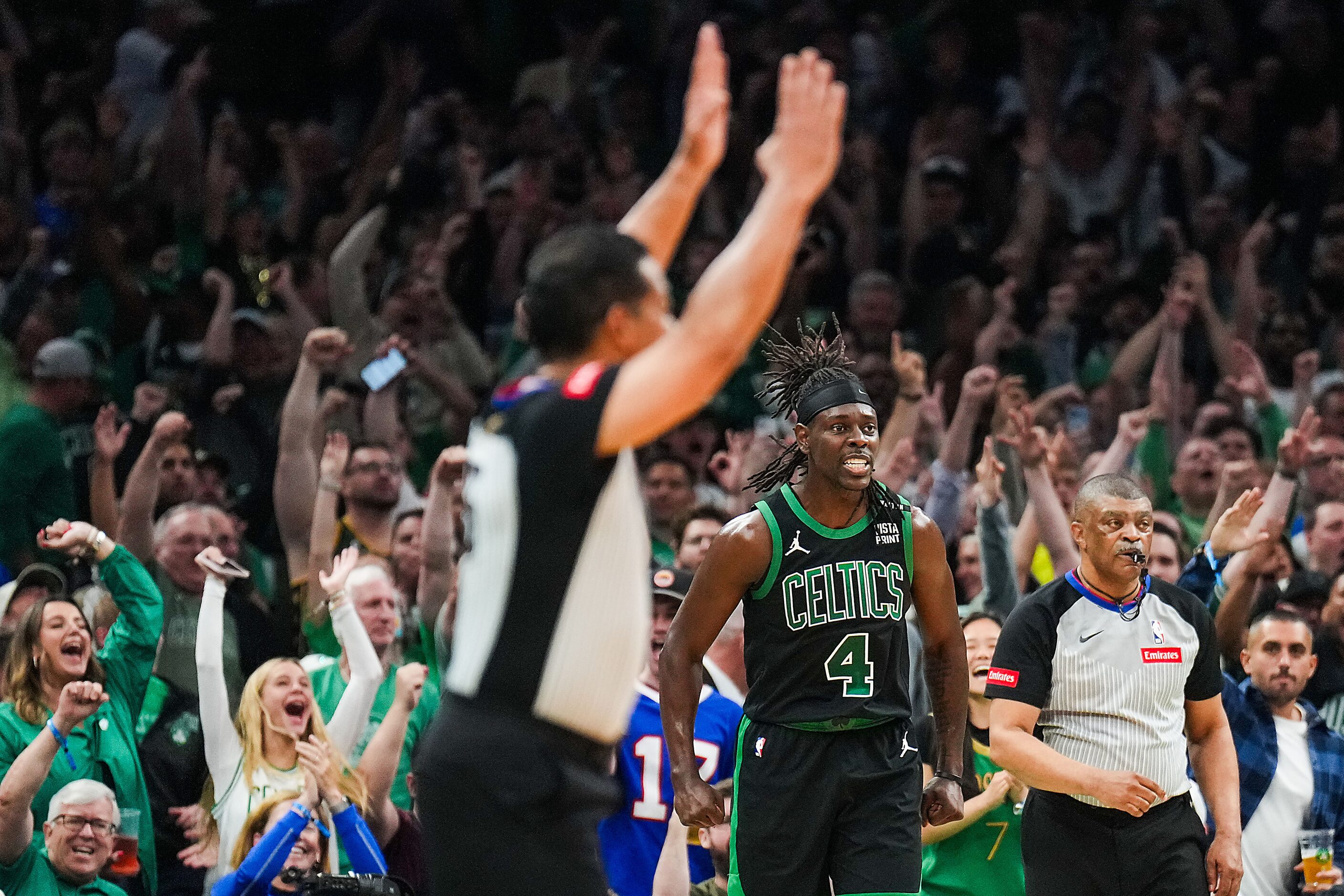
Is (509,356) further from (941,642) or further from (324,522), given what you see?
(941,642)

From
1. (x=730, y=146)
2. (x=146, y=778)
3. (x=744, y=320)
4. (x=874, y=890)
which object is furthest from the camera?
(x=730, y=146)

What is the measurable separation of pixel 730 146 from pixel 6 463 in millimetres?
5732

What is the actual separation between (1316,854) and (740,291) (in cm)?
437

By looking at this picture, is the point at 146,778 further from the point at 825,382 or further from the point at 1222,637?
the point at 1222,637

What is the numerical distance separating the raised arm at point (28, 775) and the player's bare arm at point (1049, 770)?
3122 millimetres

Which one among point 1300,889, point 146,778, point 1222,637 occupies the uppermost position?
point 1222,637

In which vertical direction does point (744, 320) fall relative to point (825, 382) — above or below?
below

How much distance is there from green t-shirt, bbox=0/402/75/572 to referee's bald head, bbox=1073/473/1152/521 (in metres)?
5.24

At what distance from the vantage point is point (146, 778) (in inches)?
297

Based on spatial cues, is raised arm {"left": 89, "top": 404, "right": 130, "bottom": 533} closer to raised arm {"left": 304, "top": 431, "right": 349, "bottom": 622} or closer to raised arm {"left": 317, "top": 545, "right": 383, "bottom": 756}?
raised arm {"left": 304, "top": 431, "right": 349, "bottom": 622}

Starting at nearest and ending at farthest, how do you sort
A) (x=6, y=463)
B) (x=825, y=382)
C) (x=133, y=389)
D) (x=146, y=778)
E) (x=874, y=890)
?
(x=874, y=890) → (x=825, y=382) → (x=146, y=778) → (x=6, y=463) → (x=133, y=389)

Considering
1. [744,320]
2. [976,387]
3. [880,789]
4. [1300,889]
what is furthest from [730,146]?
[744,320]

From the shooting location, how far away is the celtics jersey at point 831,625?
527 centimetres

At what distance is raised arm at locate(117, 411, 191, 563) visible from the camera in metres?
8.45
